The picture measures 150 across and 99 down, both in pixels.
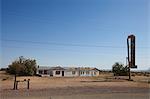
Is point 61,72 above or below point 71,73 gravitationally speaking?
above

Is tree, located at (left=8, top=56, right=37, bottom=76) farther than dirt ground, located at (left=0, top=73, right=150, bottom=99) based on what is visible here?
Yes

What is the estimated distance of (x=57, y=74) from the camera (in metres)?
73.6

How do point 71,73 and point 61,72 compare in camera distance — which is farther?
point 71,73

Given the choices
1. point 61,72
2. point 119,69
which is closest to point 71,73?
point 61,72

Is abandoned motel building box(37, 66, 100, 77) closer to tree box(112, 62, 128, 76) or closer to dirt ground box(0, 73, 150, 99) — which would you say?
tree box(112, 62, 128, 76)

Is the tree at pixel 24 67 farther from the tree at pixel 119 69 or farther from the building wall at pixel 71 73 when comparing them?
the tree at pixel 119 69

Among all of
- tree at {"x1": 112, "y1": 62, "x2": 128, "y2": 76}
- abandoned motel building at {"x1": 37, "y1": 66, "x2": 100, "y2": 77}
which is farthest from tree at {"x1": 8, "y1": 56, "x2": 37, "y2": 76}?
tree at {"x1": 112, "y1": 62, "x2": 128, "y2": 76}

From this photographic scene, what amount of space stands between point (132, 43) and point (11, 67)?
32.5m

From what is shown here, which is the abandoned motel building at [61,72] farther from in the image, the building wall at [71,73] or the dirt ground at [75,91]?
the dirt ground at [75,91]

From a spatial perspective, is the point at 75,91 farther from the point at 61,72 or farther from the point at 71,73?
the point at 71,73

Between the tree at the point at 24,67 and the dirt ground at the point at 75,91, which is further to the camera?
the tree at the point at 24,67

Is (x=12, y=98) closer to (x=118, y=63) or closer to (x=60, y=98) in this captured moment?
(x=60, y=98)

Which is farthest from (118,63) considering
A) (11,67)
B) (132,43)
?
(11,67)

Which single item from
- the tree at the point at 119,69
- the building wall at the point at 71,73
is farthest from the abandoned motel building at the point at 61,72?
the tree at the point at 119,69
